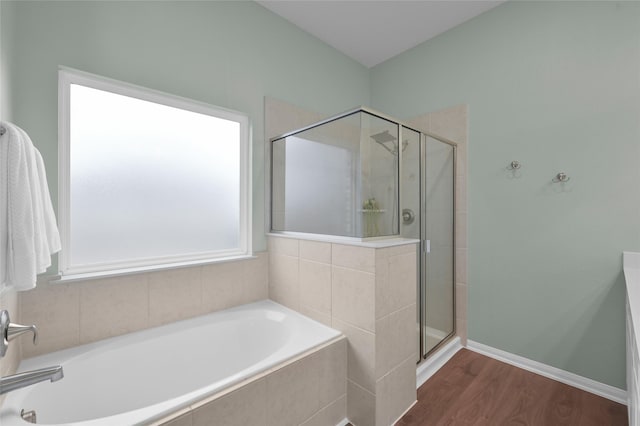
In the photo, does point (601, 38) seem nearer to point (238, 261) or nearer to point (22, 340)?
point (238, 261)

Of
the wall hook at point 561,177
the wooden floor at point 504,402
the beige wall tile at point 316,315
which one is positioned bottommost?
the wooden floor at point 504,402

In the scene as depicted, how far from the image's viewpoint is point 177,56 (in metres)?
1.79

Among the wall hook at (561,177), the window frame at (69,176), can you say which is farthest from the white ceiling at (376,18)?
the wall hook at (561,177)

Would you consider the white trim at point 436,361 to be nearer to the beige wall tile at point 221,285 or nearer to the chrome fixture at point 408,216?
the chrome fixture at point 408,216

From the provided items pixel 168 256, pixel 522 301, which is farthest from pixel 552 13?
pixel 168 256

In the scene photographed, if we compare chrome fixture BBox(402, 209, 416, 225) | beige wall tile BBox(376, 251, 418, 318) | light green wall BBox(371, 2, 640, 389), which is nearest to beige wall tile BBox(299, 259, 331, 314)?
beige wall tile BBox(376, 251, 418, 318)

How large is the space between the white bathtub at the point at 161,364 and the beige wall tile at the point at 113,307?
56 millimetres

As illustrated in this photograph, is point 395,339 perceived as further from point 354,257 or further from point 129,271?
point 129,271

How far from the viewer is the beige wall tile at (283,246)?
6.48ft

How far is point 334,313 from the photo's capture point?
169cm

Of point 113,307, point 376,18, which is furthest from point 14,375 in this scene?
point 376,18

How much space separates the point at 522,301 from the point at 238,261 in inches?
84.5

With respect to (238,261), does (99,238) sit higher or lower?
higher

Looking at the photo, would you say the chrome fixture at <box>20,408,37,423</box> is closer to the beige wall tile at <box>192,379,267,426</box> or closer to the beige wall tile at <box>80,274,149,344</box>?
the beige wall tile at <box>80,274,149,344</box>
